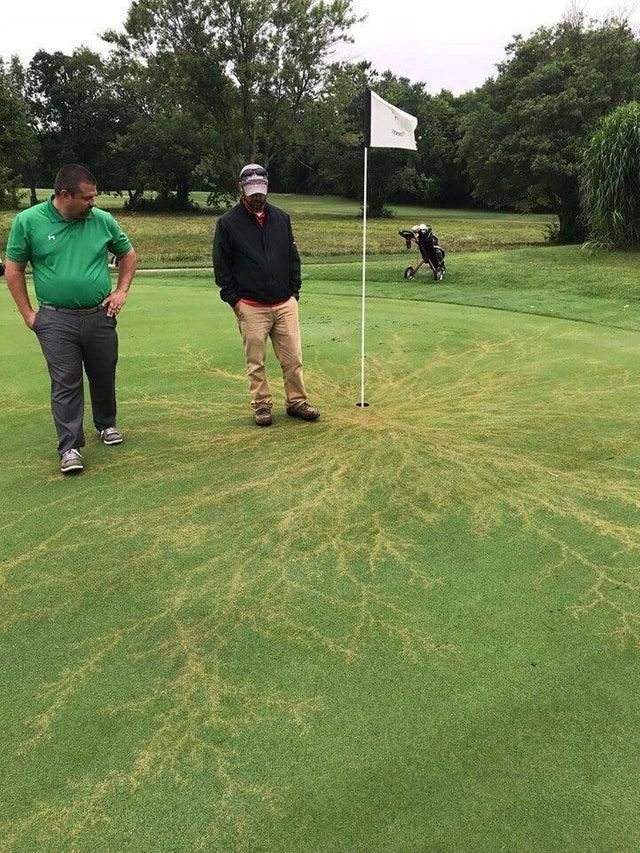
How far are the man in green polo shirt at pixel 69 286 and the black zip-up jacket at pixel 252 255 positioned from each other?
0.63m

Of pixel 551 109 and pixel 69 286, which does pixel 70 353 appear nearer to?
pixel 69 286

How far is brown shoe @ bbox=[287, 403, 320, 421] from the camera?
15.9ft

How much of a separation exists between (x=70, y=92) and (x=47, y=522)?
5668 cm

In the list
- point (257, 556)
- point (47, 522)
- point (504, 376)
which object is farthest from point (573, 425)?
point (47, 522)

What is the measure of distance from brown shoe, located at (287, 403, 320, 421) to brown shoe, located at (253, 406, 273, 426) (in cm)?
20

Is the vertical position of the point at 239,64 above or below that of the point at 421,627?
above

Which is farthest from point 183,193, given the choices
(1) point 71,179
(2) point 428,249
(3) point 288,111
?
(1) point 71,179

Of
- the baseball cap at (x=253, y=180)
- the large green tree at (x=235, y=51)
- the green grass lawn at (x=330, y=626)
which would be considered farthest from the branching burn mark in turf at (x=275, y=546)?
the large green tree at (x=235, y=51)

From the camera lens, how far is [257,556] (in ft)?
9.99

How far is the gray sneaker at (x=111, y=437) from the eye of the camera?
14.7ft

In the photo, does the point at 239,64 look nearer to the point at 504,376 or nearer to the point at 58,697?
the point at 504,376

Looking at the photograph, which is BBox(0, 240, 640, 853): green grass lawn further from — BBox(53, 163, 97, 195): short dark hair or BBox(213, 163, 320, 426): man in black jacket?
BBox(53, 163, 97, 195): short dark hair

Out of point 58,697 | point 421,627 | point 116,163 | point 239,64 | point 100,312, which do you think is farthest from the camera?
point 116,163

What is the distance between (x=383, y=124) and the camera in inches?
203
